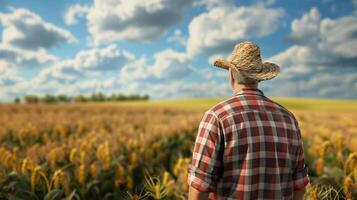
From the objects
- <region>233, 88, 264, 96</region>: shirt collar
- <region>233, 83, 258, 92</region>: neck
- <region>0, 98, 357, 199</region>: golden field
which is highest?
<region>233, 83, 258, 92</region>: neck

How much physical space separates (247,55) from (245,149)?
2.05 ft

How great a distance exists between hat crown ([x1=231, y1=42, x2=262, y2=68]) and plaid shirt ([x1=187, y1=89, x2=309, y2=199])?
0.18 meters

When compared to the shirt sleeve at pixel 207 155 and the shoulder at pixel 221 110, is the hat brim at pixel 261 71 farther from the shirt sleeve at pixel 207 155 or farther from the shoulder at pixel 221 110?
the shirt sleeve at pixel 207 155

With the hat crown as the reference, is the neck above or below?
below

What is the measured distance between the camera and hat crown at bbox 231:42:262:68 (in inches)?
116

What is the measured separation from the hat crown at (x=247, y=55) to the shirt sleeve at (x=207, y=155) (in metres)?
0.42

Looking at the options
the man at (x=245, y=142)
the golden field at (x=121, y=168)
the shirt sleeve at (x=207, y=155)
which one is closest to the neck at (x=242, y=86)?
the man at (x=245, y=142)

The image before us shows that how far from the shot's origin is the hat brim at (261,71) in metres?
2.94

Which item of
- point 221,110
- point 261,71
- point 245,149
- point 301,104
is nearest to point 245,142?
A: point 245,149

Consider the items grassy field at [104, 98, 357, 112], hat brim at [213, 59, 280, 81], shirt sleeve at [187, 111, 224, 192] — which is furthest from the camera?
grassy field at [104, 98, 357, 112]

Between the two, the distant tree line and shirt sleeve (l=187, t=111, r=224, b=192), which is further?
the distant tree line

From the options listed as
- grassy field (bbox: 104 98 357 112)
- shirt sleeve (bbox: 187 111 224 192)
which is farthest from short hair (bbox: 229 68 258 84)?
grassy field (bbox: 104 98 357 112)

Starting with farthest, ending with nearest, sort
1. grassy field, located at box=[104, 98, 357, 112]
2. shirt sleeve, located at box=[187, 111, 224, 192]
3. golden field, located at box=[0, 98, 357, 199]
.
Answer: grassy field, located at box=[104, 98, 357, 112] < golden field, located at box=[0, 98, 357, 199] < shirt sleeve, located at box=[187, 111, 224, 192]

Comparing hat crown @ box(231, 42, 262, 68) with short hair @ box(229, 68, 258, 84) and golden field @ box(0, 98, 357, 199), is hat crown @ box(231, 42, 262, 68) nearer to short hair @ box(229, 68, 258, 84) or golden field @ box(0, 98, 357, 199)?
short hair @ box(229, 68, 258, 84)
